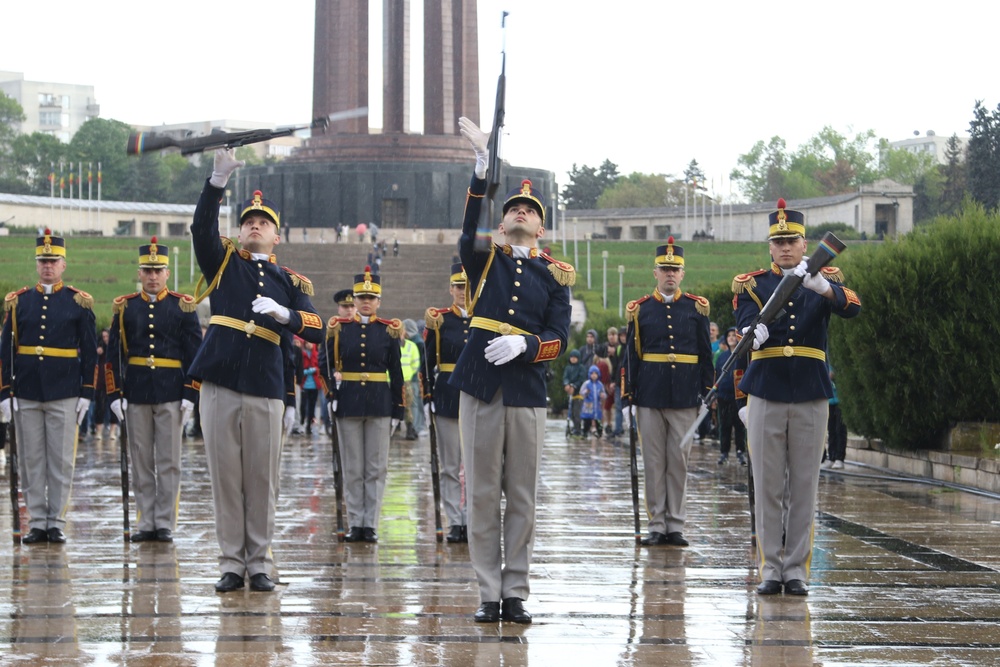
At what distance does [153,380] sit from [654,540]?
149 inches

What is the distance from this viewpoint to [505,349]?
708 cm

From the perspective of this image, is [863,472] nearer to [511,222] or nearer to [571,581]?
[571,581]

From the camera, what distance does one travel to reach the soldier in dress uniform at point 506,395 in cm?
722

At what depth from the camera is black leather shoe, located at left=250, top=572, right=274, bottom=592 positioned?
7.98 m

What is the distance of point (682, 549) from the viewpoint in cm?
985

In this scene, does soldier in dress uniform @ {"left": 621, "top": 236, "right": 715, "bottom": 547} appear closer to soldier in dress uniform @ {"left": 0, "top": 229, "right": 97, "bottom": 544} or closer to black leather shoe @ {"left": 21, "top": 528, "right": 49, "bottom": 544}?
soldier in dress uniform @ {"left": 0, "top": 229, "right": 97, "bottom": 544}

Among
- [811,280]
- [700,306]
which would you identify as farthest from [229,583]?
[700,306]

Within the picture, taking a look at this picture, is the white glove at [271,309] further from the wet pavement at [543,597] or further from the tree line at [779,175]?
the tree line at [779,175]

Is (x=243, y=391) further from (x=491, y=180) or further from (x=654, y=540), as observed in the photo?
(x=654, y=540)

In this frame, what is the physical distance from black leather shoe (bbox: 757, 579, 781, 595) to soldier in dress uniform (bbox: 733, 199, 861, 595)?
51mm

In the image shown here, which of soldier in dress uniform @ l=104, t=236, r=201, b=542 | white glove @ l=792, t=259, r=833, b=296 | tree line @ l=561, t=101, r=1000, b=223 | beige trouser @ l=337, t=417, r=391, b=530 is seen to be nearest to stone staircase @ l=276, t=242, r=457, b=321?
beige trouser @ l=337, t=417, r=391, b=530

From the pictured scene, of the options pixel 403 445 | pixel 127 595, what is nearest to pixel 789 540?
pixel 127 595

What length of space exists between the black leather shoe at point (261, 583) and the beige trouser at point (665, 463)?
126 inches

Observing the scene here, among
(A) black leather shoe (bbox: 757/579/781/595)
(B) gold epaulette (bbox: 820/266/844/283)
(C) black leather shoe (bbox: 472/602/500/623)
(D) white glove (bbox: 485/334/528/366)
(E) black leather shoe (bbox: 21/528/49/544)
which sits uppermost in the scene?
(B) gold epaulette (bbox: 820/266/844/283)
